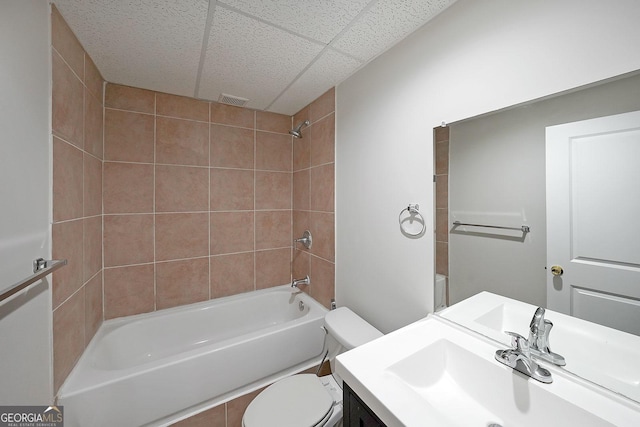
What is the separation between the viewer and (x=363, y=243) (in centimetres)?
144

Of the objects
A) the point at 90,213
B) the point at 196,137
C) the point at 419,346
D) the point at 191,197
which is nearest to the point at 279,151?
the point at 196,137

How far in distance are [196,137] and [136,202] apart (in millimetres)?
665

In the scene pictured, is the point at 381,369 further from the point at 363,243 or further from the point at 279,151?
the point at 279,151

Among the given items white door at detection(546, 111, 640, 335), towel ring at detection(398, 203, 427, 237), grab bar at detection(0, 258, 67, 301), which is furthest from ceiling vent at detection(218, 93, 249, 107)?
white door at detection(546, 111, 640, 335)

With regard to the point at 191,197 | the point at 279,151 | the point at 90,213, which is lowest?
the point at 90,213

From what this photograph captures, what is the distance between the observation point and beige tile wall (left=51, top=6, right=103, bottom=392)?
0.99 m

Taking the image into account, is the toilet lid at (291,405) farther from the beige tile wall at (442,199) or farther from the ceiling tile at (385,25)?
the ceiling tile at (385,25)

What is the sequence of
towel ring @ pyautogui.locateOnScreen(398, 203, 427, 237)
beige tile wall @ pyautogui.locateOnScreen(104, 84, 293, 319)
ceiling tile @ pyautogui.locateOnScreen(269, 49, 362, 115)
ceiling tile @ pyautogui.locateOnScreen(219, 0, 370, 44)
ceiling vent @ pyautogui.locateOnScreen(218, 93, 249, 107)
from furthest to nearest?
ceiling vent @ pyautogui.locateOnScreen(218, 93, 249, 107) → beige tile wall @ pyautogui.locateOnScreen(104, 84, 293, 319) → ceiling tile @ pyautogui.locateOnScreen(269, 49, 362, 115) → towel ring @ pyautogui.locateOnScreen(398, 203, 427, 237) → ceiling tile @ pyautogui.locateOnScreen(219, 0, 370, 44)

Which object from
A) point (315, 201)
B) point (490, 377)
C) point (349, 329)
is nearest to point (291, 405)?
point (349, 329)

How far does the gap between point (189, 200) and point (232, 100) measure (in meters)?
0.88

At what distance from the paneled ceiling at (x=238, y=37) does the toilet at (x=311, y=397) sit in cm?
153

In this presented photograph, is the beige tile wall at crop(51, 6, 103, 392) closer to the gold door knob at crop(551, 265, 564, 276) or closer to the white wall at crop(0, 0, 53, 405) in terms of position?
the white wall at crop(0, 0, 53, 405)

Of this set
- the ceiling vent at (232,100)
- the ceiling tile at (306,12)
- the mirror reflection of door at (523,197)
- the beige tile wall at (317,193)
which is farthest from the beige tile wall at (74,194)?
the mirror reflection of door at (523,197)

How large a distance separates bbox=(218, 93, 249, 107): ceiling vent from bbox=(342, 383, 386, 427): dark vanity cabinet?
1.95 metres
